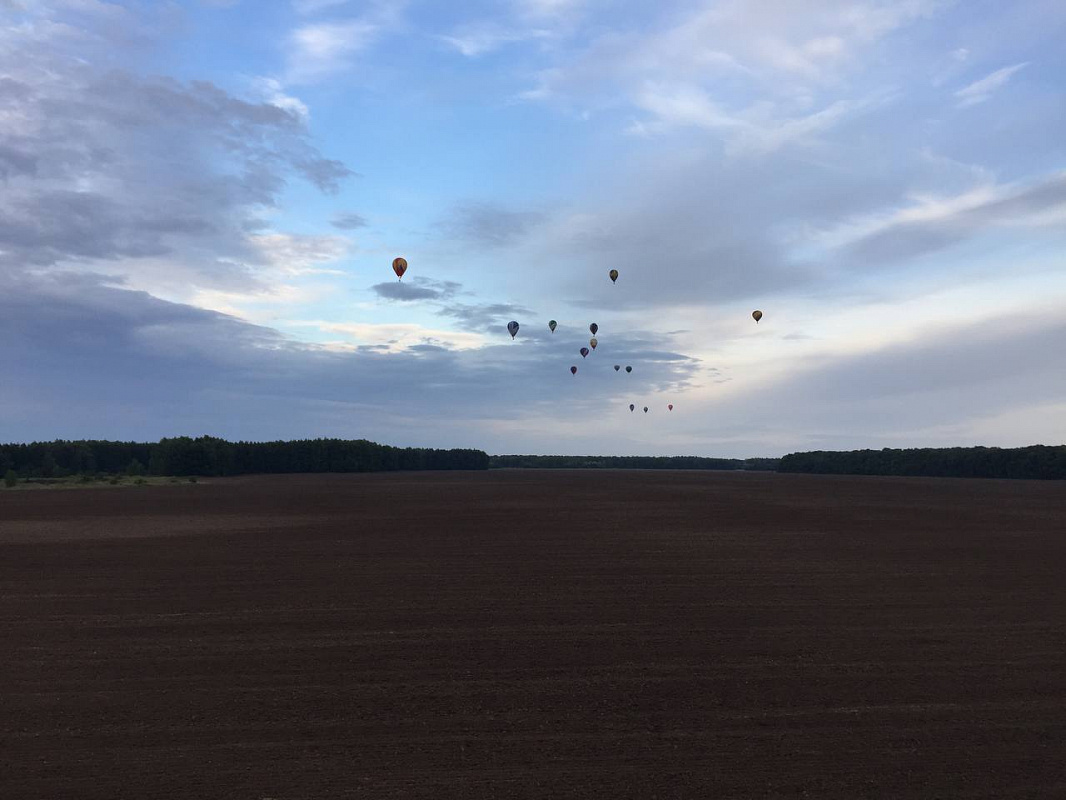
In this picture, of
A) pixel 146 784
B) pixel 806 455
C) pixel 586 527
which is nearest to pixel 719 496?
pixel 586 527

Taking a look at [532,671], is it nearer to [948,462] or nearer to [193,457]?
[193,457]

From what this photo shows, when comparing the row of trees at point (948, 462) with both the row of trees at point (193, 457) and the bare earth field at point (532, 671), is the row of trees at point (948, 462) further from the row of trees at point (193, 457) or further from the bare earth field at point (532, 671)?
the row of trees at point (193, 457)

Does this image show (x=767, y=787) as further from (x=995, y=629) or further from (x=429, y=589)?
(x=429, y=589)

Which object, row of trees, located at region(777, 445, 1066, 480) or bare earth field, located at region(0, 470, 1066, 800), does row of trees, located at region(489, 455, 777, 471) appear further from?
bare earth field, located at region(0, 470, 1066, 800)

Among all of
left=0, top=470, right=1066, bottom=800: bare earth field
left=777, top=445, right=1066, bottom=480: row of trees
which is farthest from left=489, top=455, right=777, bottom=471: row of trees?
left=0, top=470, right=1066, bottom=800: bare earth field

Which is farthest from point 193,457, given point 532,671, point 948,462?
point 948,462

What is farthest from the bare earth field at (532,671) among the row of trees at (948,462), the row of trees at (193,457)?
the row of trees at (193,457)
